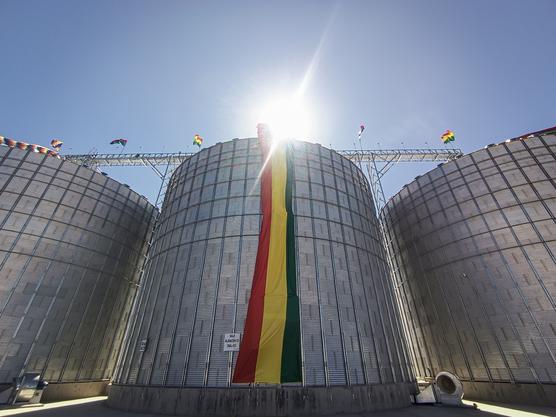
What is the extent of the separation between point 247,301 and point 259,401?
4.72m

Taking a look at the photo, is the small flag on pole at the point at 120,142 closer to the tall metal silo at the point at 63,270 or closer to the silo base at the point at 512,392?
the tall metal silo at the point at 63,270

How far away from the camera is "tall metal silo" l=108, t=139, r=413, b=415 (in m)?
13.9

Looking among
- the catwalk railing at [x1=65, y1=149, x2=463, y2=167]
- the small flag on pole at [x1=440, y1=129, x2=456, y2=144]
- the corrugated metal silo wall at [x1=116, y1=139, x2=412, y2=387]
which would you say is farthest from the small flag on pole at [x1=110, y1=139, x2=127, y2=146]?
the small flag on pole at [x1=440, y1=129, x2=456, y2=144]

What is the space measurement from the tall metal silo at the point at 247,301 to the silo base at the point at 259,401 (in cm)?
4

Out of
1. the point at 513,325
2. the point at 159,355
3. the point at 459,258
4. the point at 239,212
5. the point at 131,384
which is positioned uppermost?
the point at 239,212

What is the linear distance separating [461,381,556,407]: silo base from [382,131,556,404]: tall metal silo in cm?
5

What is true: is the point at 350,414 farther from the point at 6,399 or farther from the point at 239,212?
the point at 6,399

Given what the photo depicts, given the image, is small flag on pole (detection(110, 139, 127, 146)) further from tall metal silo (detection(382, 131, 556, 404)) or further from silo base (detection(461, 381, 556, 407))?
silo base (detection(461, 381, 556, 407))

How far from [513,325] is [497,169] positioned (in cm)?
1361

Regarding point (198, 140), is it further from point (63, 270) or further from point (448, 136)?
point (448, 136)

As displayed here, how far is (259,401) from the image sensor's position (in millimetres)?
13094

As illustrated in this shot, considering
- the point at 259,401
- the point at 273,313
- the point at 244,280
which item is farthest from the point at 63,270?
the point at 273,313

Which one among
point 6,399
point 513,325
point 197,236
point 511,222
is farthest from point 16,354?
point 511,222

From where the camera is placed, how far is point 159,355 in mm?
15781
